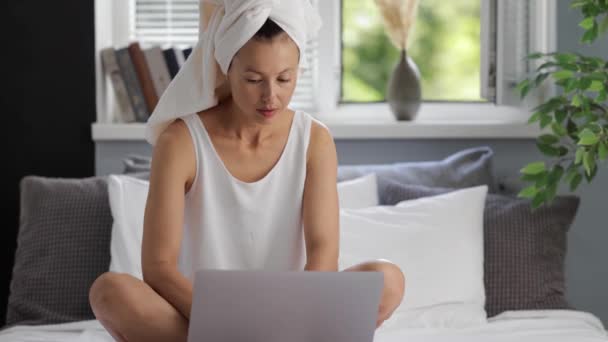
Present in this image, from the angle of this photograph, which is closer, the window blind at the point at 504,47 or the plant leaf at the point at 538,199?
the plant leaf at the point at 538,199

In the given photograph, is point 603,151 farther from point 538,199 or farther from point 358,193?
point 358,193

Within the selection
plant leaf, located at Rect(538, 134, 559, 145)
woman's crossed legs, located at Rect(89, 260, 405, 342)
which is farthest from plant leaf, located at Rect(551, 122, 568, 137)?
woman's crossed legs, located at Rect(89, 260, 405, 342)

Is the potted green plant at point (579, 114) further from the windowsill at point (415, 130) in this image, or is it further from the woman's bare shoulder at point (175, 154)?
the woman's bare shoulder at point (175, 154)

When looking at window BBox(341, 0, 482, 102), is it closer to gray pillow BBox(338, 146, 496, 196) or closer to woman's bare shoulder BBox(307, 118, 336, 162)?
gray pillow BBox(338, 146, 496, 196)

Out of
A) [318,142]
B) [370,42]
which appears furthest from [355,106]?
[318,142]

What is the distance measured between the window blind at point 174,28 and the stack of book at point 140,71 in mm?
217

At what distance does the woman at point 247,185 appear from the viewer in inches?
72.8

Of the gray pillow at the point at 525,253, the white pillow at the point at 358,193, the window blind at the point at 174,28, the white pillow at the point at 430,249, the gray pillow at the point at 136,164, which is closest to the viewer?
the white pillow at the point at 430,249

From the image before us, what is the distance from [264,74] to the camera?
185cm

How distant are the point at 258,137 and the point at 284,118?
9 cm

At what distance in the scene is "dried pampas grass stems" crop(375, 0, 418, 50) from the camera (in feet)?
10.6

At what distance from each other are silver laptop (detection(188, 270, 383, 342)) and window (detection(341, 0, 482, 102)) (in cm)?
191

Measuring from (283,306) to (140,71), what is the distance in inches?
69.4

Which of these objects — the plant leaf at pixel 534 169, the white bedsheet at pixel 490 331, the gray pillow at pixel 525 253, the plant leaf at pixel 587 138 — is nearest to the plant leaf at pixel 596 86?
the plant leaf at pixel 587 138
